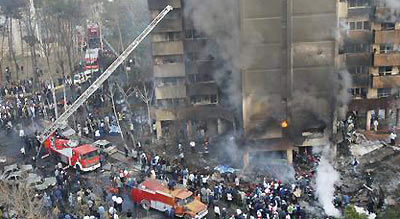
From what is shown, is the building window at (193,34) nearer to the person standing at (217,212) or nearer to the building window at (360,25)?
the building window at (360,25)

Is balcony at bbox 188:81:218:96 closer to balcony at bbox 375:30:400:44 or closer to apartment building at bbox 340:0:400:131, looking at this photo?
apartment building at bbox 340:0:400:131

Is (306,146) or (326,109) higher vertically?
(326,109)

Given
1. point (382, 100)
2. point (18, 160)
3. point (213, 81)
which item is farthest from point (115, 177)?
point (382, 100)

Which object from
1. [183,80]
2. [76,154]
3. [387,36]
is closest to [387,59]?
[387,36]

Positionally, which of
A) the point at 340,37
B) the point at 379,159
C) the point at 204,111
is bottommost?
the point at 379,159

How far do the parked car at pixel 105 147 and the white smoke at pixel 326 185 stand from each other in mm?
12468

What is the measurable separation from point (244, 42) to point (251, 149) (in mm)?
6381

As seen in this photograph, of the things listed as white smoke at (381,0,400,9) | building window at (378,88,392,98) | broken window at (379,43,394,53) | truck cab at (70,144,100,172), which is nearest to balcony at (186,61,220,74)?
truck cab at (70,144,100,172)

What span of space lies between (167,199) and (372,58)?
1819cm

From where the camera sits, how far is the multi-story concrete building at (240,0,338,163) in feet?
96.7

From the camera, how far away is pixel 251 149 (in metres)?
31.7

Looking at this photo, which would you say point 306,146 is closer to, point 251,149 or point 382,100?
point 251,149

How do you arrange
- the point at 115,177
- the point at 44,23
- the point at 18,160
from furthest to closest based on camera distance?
the point at 44,23 < the point at 18,160 < the point at 115,177

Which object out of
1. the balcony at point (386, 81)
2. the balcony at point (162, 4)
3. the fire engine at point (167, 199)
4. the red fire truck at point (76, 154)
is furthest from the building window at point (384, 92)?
the red fire truck at point (76, 154)
